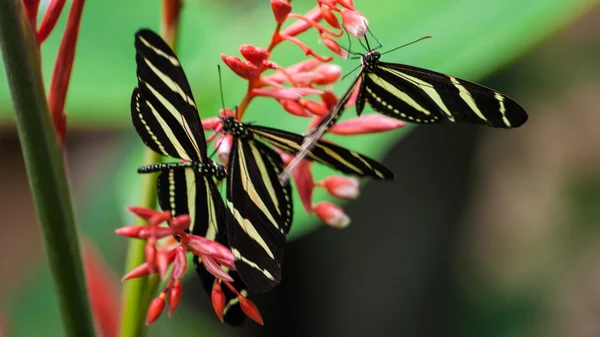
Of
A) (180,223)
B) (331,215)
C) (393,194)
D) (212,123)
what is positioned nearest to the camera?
(180,223)

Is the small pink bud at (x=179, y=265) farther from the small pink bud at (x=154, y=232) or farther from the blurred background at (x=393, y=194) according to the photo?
the blurred background at (x=393, y=194)

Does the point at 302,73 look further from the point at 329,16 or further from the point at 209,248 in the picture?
the point at 209,248

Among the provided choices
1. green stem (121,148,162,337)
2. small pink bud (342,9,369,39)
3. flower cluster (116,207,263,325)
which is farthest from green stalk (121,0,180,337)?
small pink bud (342,9,369,39)

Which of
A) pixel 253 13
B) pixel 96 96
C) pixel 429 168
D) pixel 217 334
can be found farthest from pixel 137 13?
pixel 429 168

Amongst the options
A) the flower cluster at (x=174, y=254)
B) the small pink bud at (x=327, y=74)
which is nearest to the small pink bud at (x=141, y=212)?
the flower cluster at (x=174, y=254)

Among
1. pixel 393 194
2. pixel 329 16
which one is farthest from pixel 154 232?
pixel 393 194

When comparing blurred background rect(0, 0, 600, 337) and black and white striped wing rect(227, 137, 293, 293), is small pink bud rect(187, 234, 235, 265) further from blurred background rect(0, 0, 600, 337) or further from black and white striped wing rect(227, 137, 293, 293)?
Answer: blurred background rect(0, 0, 600, 337)
